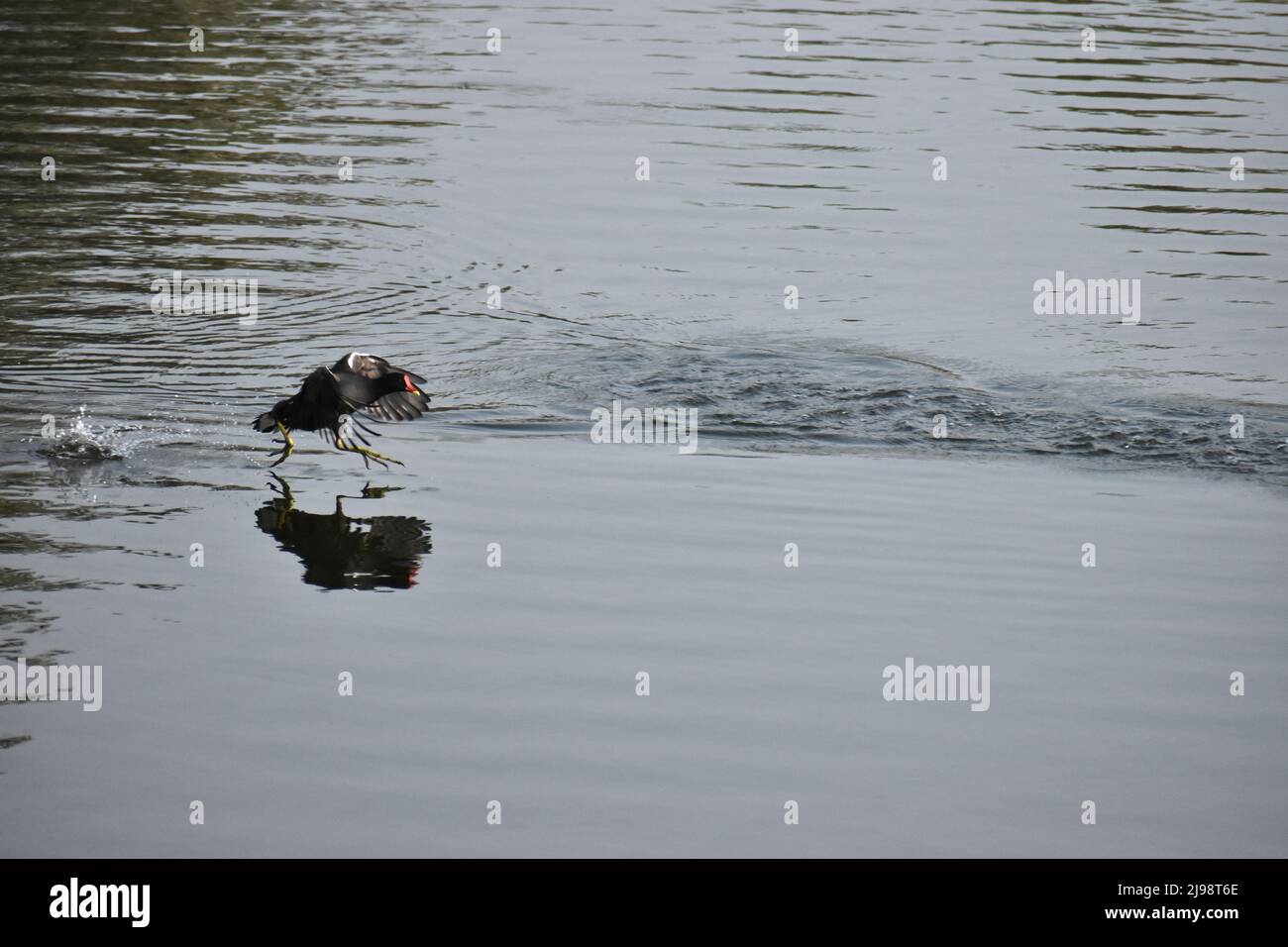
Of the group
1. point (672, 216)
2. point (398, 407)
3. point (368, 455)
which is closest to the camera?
point (368, 455)

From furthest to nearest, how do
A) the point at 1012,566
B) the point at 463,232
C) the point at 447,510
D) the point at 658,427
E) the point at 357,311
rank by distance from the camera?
the point at 463,232 → the point at 357,311 → the point at 658,427 → the point at 447,510 → the point at 1012,566

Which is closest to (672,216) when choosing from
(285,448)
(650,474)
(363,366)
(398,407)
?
(398,407)

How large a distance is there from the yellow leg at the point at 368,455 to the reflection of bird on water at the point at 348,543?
477 mm

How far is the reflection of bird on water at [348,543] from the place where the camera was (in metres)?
8.02

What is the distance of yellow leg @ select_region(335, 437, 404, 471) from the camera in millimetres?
9445

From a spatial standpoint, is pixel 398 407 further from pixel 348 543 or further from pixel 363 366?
pixel 348 543

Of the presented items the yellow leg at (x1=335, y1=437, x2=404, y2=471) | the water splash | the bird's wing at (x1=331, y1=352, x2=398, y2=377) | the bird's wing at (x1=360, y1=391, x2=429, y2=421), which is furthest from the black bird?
the water splash

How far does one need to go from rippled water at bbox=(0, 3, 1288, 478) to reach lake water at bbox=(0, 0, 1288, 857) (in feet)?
0.22

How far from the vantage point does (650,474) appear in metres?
9.41

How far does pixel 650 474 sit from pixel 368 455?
165cm
